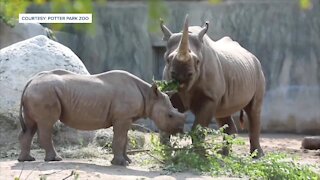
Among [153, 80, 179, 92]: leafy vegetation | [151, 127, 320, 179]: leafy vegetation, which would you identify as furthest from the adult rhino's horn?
[151, 127, 320, 179]: leafy vegetation

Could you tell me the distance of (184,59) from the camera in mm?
5988

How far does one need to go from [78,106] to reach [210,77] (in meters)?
1.61

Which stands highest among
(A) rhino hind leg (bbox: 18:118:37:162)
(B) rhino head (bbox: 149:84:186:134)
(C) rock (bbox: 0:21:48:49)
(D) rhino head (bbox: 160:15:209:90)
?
(C) rock (bbox: 0:21:48:49)

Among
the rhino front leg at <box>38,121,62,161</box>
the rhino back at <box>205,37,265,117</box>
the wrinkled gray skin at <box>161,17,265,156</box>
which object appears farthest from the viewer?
the rhino back at <box>205,37,265,117</box>

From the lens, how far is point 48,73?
5.80 m

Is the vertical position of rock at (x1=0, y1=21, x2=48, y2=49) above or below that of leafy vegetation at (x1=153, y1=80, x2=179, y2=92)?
above

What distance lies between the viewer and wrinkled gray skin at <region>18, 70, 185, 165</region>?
557 centimetres

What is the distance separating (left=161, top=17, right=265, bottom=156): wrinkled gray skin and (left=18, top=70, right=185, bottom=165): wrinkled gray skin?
0.42m

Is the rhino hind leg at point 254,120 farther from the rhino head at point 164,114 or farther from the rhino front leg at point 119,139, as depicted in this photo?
the rhino front leg at point 119,139

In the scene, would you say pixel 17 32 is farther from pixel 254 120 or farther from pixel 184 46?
pixel 184 46

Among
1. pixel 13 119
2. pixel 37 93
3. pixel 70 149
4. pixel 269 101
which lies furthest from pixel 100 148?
pixel 269 101

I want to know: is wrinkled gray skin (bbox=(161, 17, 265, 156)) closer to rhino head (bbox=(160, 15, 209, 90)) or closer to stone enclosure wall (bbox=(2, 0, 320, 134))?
rhino head (bbox=(160, 15, 209, 90))

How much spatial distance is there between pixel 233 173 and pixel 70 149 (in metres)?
1.89

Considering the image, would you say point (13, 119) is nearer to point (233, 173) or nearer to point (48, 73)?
point (48, 73)
